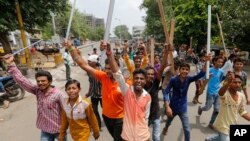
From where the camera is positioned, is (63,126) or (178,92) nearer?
(63,126)

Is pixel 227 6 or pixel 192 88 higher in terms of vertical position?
pixel 227 6

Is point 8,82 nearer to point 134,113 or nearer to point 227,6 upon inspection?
point 134,113

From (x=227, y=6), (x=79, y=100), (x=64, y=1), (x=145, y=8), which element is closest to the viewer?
(x=79, y=100)

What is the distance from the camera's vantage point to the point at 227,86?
3795 millimetres

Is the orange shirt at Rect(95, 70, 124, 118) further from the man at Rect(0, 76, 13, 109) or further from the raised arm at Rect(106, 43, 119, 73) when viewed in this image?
the man at Rect(0, 76, 13, 109)

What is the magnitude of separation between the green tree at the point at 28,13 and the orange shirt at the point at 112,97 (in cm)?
1048

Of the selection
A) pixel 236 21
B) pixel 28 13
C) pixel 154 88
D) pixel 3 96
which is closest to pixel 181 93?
pixel 154 88

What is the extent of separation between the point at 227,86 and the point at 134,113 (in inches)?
54.7

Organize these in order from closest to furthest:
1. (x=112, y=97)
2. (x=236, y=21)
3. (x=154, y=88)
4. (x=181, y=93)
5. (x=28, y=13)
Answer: (x=112, y=97) < (x=154, y=88) < (x=181, y=93) < (x=28, y=13) < (x=236, y=21)

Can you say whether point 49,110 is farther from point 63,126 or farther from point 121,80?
point 121,80

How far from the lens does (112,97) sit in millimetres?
3654

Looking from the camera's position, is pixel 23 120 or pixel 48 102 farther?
pixel 23 120

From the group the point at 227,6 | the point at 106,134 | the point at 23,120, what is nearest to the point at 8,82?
the point at 23,120

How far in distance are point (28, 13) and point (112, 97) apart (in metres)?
12.4
